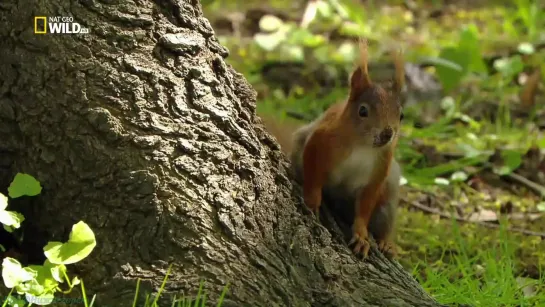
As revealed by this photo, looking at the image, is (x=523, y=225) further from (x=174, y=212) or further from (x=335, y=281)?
(x=174, y=212)

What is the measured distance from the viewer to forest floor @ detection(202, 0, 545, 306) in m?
3.00

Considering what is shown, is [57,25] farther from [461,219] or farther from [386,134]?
[461,219]

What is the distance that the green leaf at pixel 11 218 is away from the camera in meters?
1.92

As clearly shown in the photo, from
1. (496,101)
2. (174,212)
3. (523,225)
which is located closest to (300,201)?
(174,212)

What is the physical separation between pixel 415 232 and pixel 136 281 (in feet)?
5.32

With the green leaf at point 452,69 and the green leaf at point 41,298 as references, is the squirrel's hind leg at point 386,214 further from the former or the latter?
the green leaf at point 452,69

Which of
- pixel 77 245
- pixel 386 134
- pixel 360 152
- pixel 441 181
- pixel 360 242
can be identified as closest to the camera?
pixel 77 245

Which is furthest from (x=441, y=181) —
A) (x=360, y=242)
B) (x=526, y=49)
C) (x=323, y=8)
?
(x=323, y=8)

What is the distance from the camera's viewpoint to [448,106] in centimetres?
468

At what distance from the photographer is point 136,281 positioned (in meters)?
1.92

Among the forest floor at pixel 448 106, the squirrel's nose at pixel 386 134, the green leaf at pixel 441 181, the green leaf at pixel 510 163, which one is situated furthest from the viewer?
the green leaf at pixel 510 163

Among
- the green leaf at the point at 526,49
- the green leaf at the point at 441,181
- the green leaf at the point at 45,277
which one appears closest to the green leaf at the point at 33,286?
the green leaf at the point at 45,277

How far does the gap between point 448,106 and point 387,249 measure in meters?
2.17

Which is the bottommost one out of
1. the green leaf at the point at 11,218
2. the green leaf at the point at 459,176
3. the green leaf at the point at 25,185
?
the green leaf at the point at 459,176
